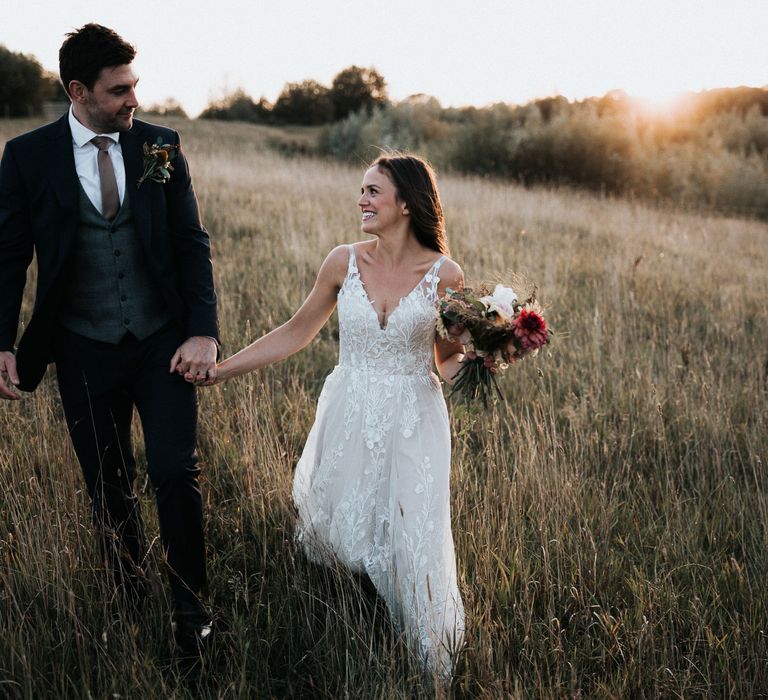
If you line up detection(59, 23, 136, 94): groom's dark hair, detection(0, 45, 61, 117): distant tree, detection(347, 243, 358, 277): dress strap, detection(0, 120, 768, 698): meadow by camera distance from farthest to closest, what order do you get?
detection(0, 45, 61, 117): distant tree < detection(347, 243, 358, 277): dress strap < detection(59, 23, 136, 94): groom's dark hair < detection(0, 120, 768, 698): meadow

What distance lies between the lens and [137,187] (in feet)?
9.04

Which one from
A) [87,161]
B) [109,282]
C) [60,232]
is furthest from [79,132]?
[109,282]

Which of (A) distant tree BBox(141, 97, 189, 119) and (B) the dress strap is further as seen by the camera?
(A) distant tree BBox(141, 97, 189, 119)

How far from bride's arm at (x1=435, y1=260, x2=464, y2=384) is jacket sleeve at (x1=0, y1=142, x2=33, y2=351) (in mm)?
1734

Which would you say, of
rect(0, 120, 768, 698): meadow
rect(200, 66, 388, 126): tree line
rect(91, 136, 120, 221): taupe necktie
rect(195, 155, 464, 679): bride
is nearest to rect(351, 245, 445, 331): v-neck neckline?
rect(195, 155, 464, 679): bride

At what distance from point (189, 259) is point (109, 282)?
340 millimetres

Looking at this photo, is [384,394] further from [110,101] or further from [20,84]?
[20,84]

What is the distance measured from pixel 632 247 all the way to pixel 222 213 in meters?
6.28

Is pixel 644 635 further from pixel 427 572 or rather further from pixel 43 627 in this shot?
pixel 43 627

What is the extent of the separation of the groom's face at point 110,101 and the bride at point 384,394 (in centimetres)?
103

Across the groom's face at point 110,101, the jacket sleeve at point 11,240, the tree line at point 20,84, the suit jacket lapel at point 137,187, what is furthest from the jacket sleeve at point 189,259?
the tree line at point 20,84

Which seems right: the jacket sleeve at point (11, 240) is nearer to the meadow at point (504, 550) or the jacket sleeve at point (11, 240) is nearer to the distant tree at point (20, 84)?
the meadow at point (504, 550)

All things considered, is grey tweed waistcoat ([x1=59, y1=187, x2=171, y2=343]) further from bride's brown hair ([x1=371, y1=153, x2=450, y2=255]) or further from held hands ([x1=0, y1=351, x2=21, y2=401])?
bride's brown hair ([x1=371, y1=153, x2=450, y2=255])

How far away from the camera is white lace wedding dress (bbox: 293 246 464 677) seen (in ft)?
9.04
